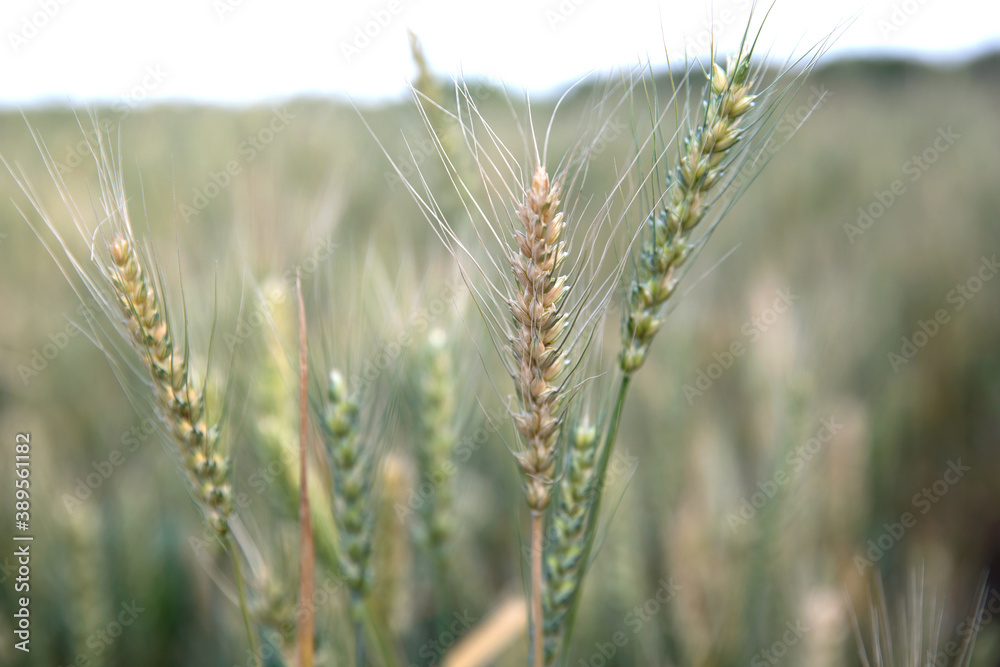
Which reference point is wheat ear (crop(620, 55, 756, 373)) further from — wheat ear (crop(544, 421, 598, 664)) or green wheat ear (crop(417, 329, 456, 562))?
green wheat ear (crop(417, 329, 456, 562))

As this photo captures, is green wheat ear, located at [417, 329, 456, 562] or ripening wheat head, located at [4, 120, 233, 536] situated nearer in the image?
ripening wheat head, located at [4, 120, 233, 536]

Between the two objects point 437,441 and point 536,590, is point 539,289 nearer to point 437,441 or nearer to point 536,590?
point 536,590

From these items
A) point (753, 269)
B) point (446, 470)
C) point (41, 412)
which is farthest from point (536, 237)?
point (753, 269)

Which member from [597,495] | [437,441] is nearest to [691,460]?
[437,441]

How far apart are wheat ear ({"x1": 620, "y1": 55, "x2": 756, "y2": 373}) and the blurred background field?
0.07m

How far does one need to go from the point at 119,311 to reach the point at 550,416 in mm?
550

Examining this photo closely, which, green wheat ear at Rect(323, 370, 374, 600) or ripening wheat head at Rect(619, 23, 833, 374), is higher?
ripening wheat head at Rect(619, 23, 833, 374)

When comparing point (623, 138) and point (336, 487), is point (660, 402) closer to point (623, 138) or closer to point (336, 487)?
point (336, 487)

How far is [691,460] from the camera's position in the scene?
198 cm

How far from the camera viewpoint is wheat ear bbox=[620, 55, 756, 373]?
695 millimetres

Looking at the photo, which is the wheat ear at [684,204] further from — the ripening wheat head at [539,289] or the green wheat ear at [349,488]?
the green wheat ear at [349,488]

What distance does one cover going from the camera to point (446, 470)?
1.22 meters

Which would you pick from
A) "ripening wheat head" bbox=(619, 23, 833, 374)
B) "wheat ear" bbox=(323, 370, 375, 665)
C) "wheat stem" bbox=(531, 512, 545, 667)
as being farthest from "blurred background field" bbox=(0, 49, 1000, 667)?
"wheat stem" bbox=(531, 512, 545, 667)

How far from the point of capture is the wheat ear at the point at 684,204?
2.28ft
